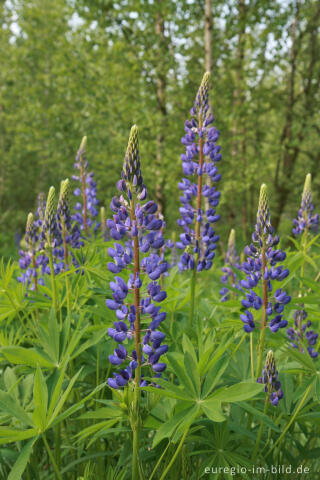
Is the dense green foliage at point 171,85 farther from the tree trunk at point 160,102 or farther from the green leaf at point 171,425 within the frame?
the green leaf at point 171,425

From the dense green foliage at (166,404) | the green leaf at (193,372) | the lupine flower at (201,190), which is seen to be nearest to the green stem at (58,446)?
the dense green foliage at (166,404)

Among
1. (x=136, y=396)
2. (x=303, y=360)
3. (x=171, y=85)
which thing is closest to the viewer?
(x=136, y=396)

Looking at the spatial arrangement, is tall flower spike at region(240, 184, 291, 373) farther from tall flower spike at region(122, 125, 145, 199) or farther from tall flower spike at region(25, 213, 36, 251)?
tall flower spike at region(25, 213, 36, 251)

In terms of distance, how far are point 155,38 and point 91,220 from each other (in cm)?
713

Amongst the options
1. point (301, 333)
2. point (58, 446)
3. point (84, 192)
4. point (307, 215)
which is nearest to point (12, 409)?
point (58, 446)

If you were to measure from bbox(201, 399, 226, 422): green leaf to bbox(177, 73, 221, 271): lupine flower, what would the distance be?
111 cm

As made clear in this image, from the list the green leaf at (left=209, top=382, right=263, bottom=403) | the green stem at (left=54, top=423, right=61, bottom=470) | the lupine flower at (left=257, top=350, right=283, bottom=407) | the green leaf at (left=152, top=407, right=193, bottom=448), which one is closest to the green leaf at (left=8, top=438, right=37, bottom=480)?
the green stem at (left=54, top=423, right=61, bottom=470)

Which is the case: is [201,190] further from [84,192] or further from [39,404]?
[39,404]

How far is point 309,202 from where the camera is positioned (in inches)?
133

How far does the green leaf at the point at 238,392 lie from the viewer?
5.08ft

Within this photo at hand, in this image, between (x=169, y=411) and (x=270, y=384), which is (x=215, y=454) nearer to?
(x=169, y=411)

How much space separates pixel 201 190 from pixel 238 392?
142cm

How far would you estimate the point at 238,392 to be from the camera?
5.23ft

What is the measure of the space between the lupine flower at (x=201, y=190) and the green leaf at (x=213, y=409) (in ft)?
3.64
